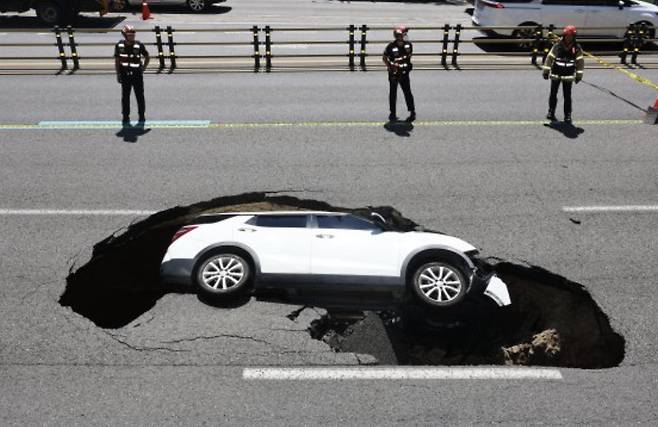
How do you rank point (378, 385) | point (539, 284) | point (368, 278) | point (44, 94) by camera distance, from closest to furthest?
point (378, 385), point (368, 278), point (539, 284), point (44, 94)

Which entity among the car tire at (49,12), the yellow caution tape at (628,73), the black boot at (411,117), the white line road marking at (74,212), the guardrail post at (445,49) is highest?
the car tire at (49,12)

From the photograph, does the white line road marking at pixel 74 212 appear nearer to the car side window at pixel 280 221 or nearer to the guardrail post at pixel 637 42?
the car side window at pixel 280 221

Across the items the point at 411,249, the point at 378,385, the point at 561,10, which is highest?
the point at 561,10

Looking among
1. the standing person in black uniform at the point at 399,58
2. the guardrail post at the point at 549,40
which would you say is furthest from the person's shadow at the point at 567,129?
the guardrail post at the point at 549,40

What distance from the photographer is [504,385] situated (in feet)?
18.5

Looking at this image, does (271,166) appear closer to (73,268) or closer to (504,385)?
(73,268)

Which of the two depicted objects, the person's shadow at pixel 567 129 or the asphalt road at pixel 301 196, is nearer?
the asphalt road at pixel 301 196

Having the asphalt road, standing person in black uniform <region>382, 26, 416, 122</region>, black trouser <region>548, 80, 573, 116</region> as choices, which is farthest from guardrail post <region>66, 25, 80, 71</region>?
black trouser <region>548, 80, 573, 116</region>

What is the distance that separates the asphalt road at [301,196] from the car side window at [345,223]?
3.63ft

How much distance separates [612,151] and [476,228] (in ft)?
14.8

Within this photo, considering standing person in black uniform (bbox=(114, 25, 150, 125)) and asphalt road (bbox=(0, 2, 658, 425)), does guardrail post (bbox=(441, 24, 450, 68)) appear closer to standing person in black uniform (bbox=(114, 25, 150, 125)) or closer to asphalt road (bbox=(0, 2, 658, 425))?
asphalt road (bbox=(0, 2, 658, 425))

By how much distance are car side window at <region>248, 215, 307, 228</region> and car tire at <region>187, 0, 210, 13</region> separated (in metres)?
20.8

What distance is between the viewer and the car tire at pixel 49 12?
21828mm

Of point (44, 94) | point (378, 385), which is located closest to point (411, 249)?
point (378, 385)
